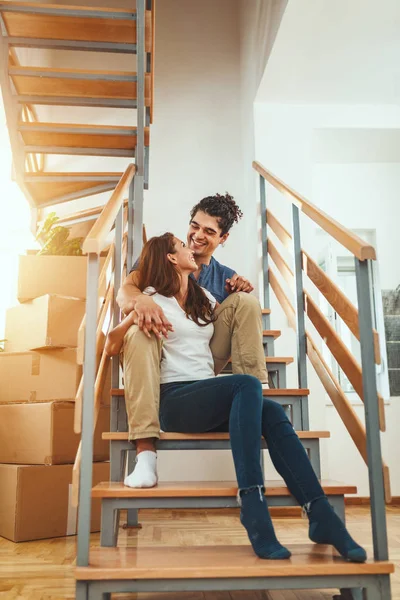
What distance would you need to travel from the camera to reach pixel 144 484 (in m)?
1.62

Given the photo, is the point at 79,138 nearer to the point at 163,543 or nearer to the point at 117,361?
the point at 117,361

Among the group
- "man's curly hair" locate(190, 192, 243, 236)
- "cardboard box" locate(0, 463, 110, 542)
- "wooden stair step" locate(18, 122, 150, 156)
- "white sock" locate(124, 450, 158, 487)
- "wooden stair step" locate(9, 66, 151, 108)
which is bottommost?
"cardboard box" locate(0, 463, 110, 542)

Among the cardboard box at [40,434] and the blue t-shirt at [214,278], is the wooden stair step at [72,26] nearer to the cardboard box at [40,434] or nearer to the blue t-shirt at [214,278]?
the blue t-shirt at [214,278]

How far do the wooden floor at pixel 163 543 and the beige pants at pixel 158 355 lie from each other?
492mm

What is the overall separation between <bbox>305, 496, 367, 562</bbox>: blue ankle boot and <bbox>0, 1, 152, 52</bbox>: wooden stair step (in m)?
2.29

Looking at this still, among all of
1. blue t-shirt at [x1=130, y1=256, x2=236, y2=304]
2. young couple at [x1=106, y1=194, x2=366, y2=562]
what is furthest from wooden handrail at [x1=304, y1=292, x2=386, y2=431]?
blue t-shirt at [x1=130, y1=256, x2=236, y2=304]

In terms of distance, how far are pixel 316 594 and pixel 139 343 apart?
2.80 feet

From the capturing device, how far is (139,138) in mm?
2990

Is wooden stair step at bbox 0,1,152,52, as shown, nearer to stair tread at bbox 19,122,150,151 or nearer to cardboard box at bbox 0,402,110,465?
stair tread at bbox 19,122,150,151

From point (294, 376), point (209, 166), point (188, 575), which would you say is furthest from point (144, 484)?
point (209, 166)

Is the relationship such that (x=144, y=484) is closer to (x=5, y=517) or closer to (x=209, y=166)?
(x=5, y=517)

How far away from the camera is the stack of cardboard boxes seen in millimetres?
2549

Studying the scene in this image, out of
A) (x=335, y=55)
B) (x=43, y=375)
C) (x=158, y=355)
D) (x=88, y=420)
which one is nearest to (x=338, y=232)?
(x=158, y=355)

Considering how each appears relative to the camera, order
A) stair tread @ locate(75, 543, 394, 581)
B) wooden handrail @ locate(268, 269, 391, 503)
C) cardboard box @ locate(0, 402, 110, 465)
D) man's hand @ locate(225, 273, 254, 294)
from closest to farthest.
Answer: stair tread @ locate(75, 543, 394, 581)
wooden handrail @ locate(268, 269, 391, 503)
man's hand @ locate(225, 273, 254, 294)
cardboard box @ locate(0, 402, 110, 465)
